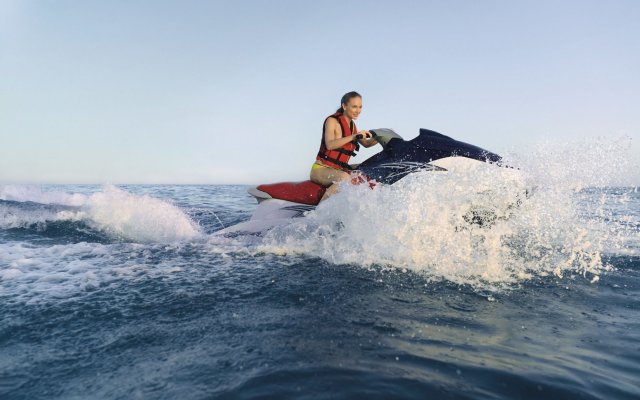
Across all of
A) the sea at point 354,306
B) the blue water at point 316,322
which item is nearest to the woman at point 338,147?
the sea at point 354,306

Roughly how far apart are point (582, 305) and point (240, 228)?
17.2 ft

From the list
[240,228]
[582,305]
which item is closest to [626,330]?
[582,305]

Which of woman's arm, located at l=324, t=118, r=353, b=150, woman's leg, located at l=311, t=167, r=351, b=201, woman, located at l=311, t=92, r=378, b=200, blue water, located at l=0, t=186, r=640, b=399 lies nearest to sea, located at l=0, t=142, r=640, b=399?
blue water, located at l=0, t=186, r=640, b=399

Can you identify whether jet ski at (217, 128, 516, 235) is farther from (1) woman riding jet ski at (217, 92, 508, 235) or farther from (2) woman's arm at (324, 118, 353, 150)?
(2) woman's arm at (324, 118, 353, 150)

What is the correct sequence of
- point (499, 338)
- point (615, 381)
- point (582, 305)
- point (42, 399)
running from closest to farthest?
1. point (42, 399)
2. point (615, 381)
3. point (499, 338)
4. point (582, 305)

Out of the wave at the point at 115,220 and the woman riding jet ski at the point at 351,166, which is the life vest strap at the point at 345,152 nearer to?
the woman riding jet ski at the point at 351,166

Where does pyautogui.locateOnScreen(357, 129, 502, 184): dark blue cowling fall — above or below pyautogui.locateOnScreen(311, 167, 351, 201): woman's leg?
above

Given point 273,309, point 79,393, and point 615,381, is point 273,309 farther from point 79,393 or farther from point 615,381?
point 615,381

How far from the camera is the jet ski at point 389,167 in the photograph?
561cm

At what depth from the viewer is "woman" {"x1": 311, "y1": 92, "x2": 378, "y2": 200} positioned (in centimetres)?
655

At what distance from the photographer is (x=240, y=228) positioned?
7.30m

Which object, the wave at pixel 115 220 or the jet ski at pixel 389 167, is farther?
the wave at pixel 115 220

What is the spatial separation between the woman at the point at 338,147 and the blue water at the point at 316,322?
104cm

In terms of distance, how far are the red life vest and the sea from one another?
728 millimetres
